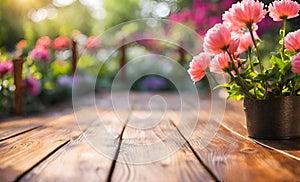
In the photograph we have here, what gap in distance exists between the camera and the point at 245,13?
168 centimetres

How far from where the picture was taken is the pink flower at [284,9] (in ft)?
5.63

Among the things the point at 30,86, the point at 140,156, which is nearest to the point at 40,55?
the point at 30,86

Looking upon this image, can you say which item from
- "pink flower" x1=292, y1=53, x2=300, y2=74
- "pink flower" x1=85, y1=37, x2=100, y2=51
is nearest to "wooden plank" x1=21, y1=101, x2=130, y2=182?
"pink flower" x1=292, y1=53, x2=300, y2=74

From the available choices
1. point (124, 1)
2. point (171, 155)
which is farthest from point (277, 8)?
point (124, 1)

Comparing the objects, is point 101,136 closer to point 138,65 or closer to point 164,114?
point 164,114

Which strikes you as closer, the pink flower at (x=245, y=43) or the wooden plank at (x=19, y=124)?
the pink flower at (x=245, y=43)

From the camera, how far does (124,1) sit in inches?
359

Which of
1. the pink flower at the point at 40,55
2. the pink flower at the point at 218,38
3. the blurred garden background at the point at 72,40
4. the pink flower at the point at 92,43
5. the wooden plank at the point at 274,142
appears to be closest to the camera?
the wooden plank at the point at 274,142

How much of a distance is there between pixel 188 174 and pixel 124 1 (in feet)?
26.7

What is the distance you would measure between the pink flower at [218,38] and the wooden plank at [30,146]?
0.64 metres

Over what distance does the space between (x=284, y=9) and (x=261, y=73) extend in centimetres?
25

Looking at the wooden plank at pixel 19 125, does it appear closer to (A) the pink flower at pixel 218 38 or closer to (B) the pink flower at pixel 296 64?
(A) the pink flower at pixel 218 38

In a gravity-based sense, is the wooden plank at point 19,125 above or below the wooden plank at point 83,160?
above

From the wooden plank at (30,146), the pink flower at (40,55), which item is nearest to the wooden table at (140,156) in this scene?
the wooden plank at (30,146)
